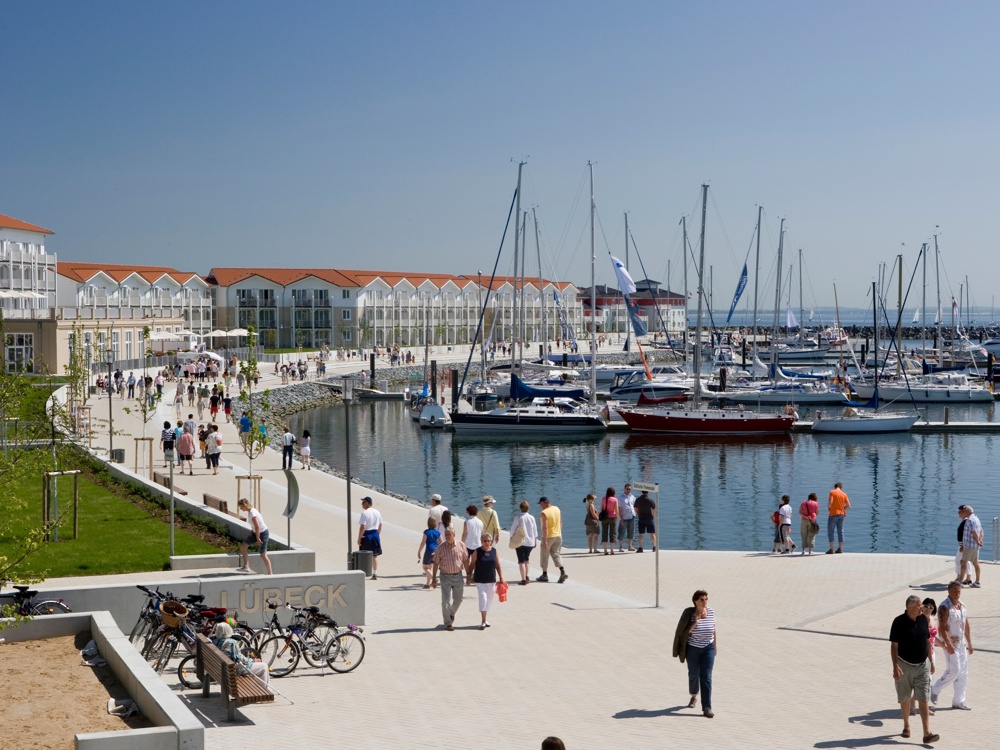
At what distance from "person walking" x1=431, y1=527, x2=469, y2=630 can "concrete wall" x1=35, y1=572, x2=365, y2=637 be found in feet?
3.97

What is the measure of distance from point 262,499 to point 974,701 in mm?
21142

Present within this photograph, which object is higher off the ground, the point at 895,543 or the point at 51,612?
the point at 51,612

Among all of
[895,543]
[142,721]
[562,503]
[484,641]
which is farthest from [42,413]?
[895,543]

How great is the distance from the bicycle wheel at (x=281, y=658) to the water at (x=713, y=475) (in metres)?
16.9

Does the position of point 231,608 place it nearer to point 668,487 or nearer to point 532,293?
point 668,487

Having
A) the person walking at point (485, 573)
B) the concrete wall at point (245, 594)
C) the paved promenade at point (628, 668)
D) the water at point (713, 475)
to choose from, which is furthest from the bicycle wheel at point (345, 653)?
the water at point (713, 475)

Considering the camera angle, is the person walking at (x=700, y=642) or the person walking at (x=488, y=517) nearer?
the person walking at (x=700, y=642)

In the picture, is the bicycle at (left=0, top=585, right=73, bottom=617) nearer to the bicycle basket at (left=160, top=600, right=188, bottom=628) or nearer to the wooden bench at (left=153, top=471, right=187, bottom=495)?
the bicycle basket at (left=160, top=600, right=188, bottom=628)

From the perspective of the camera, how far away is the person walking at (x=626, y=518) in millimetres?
25562

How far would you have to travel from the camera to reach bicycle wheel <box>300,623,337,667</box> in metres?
14.5

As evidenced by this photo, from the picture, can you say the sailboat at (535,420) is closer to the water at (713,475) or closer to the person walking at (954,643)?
the water at (713,475)

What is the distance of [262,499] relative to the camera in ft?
102

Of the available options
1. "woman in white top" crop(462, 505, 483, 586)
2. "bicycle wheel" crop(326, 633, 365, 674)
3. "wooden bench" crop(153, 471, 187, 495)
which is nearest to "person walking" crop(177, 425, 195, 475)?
"wooden bench" crop(153, 471, 187, 495)

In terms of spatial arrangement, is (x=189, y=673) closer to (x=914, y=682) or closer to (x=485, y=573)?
(x=485, y=573)
